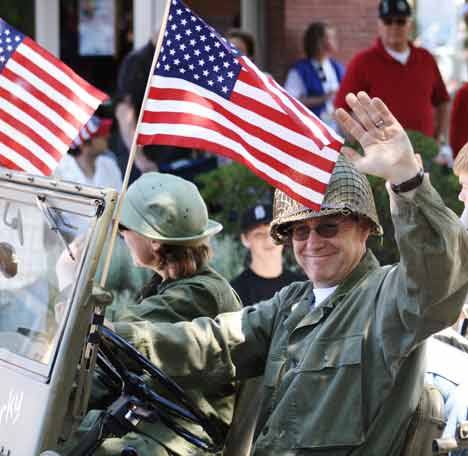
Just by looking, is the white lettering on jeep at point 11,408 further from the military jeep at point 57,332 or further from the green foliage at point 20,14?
the green foliage at point 20,14

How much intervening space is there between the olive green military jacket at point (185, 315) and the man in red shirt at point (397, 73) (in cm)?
440

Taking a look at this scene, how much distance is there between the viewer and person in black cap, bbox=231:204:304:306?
6.55 m

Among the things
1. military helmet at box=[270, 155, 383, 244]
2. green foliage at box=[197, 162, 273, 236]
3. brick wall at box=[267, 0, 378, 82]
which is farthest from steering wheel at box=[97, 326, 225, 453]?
brick wall at box=[267, 0, 378, 82]

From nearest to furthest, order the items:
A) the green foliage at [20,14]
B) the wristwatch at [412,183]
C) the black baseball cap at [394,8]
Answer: the wristwatch at [412,183]
the black baseball cap at [394,8]
the green foliage at [20,14]

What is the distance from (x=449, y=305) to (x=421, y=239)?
0.23 meters

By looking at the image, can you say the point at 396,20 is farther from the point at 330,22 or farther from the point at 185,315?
the point at 185,315

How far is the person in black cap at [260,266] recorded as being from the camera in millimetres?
6547

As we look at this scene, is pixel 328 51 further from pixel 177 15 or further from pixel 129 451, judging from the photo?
pixel 129 451

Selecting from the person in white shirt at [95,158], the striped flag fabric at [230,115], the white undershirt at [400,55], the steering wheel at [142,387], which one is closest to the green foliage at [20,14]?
the person in white shirt at [95,158]

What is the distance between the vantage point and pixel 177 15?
162 inches

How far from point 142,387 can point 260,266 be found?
3.06m

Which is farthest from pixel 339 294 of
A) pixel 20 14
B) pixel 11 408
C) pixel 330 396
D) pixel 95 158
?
pixel 20 14

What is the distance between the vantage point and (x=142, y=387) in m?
3.64

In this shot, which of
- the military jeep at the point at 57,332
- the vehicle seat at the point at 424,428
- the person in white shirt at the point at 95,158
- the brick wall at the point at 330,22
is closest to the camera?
the military jeep at the point at 57,332
